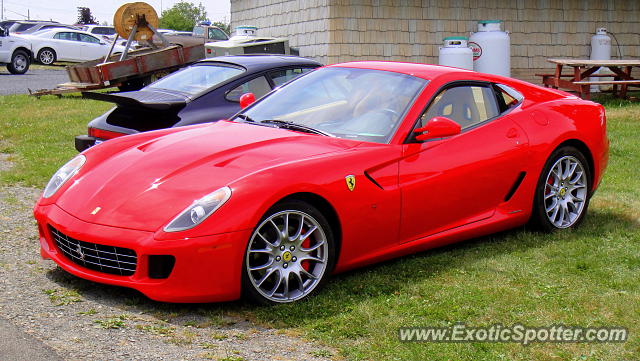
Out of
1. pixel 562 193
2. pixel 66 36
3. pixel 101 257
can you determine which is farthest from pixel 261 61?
pixel 66 36

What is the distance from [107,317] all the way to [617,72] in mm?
15223

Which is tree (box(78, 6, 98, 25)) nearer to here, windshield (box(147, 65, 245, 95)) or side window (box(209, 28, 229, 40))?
side window (box(209, 28, 229, 40))

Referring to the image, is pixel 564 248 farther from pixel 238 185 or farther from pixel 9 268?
pixel 9 268

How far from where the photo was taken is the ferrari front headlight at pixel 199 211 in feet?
15.7

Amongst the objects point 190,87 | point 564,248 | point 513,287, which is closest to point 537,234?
point 564,248

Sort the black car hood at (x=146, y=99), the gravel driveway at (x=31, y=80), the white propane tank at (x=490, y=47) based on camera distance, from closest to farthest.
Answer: the black car hood at (x=146, y=99) → the white propane tank at (x=490, y=47) → the gravel driveway at (x=31, y=80)

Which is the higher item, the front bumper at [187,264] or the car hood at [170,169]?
the car hood at [170,169]

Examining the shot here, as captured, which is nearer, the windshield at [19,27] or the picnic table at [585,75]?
the picnic table at [585,75]

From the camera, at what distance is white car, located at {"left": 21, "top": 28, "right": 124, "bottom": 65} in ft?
110

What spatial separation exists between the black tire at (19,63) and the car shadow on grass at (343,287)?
2400cm

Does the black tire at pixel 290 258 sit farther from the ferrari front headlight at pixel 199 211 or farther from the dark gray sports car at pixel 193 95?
the dark gray sports car at pixel 193 95

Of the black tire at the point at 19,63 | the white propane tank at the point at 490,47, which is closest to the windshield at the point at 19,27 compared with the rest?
the black tire at the point at 19,63

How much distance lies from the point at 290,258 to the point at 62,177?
1686mm

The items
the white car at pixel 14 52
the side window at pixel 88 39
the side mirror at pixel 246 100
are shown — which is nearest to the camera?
the side mirror at pixel 246 100
